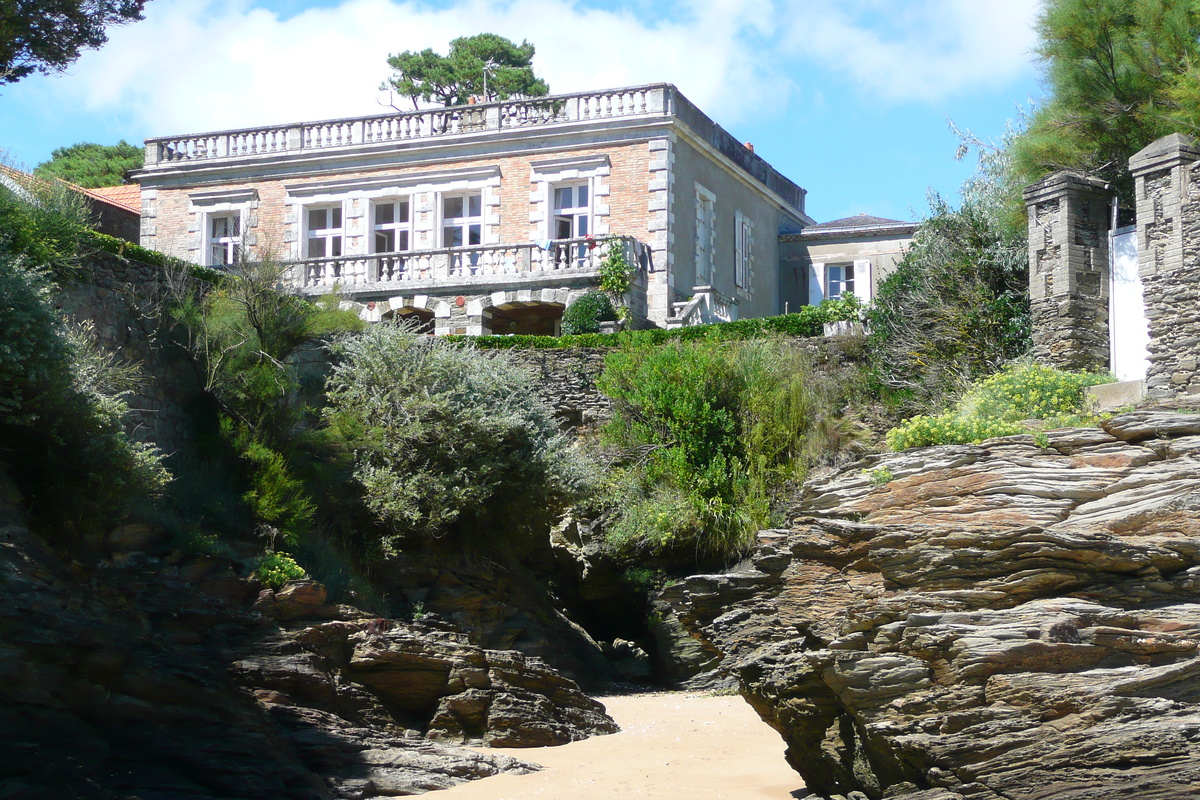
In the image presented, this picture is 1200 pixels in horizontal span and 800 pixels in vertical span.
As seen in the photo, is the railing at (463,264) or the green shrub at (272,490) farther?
the railing at (463,264)

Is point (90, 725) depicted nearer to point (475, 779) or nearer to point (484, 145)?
point (475, 779)

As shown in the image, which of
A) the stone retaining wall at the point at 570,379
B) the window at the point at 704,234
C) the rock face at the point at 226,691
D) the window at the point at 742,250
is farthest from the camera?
the window at the point at 742,250

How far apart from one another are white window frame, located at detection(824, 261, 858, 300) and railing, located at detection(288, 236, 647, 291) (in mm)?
6534

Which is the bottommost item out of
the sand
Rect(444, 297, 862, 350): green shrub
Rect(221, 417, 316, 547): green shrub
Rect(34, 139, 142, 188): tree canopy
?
the sand

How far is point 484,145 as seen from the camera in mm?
26359

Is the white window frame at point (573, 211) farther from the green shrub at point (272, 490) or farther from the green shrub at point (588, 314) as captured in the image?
the green shrub at point (272, 490)

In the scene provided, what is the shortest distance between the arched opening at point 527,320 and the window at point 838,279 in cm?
767

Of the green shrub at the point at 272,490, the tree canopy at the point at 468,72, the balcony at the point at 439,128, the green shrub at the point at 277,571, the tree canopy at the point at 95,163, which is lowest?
the green shrub at the point at 277,571

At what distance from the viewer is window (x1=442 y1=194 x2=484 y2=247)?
87.7 feet

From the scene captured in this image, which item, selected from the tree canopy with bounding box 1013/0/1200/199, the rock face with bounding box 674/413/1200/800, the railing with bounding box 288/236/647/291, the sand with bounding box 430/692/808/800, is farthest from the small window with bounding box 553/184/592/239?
the rock face with bounding box 674/413/1200/800

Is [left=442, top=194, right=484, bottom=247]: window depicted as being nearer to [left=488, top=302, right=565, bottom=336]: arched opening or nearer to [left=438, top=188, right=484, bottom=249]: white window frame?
[left=438, top=188, right=484, bottom=249]: white window frame

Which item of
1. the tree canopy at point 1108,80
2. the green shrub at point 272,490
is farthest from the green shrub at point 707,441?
the green shrub at point 272,490

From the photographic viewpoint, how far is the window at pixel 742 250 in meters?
28.2

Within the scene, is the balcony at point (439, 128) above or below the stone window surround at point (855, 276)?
above
